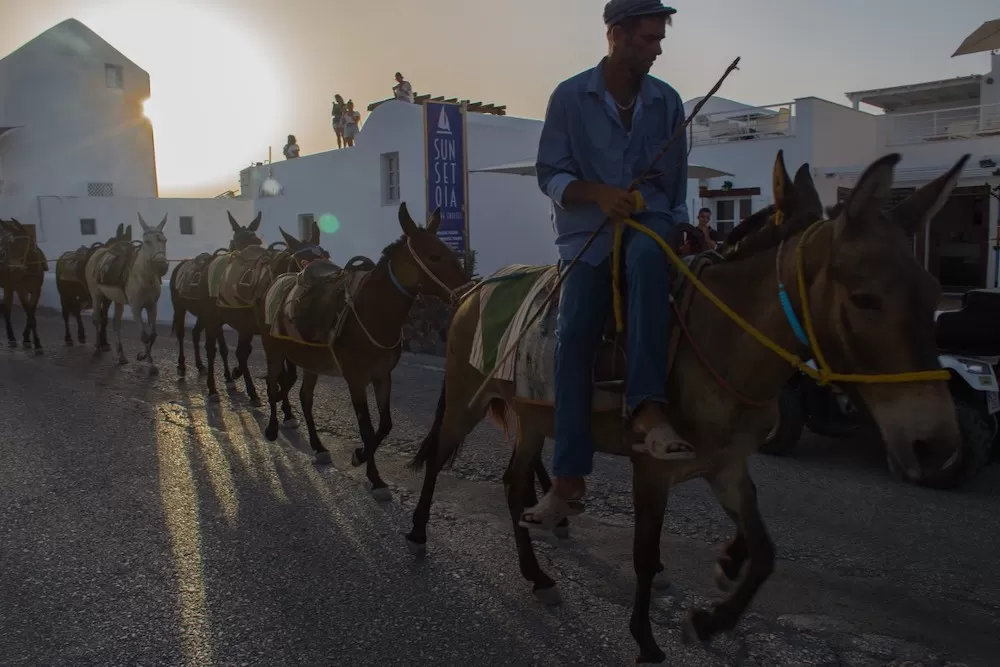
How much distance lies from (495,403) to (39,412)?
660 centimetres

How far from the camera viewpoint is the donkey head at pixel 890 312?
2393 millimetres

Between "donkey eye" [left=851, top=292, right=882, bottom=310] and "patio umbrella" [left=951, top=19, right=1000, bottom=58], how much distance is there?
19.7 metres

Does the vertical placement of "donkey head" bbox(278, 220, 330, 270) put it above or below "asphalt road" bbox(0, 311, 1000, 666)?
above

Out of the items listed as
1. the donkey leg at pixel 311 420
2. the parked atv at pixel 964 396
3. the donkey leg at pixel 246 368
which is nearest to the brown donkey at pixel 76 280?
the donkey leg at pixel 246 368

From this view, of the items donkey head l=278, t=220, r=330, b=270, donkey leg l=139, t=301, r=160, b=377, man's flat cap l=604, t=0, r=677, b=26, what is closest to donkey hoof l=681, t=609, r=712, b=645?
man's flat cap l=604, t=0, r=677, b=26

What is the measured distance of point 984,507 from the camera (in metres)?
5.38

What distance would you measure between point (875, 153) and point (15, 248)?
1919 cm

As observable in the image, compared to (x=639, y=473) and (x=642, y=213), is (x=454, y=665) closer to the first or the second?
(x=639, y=473)

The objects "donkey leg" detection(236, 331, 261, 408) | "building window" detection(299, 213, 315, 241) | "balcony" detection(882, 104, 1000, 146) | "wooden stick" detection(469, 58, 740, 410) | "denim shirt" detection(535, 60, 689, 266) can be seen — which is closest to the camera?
"wooden stick" detection(469, 58, 740, 410)

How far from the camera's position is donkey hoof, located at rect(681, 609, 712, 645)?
3324 mm

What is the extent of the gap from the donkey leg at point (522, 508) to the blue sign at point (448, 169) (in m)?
11.3

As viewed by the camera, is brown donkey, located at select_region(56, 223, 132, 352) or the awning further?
brown donkey, located at select_region(56, 223, 132, 352)

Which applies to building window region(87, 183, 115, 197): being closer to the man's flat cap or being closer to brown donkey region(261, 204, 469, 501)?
brown donkey region(261, 204, 469, 501)

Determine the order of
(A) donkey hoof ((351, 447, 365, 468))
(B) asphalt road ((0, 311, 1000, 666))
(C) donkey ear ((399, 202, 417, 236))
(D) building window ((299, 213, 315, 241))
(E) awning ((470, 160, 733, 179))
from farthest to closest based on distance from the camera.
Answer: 1. (D) building window ((299, 213, 315, 241))
2. (E) awning ((470, 160, 733, 179))
3. (A) donkey hoof ((351, 447, 365, 468))
4. (C) donkey ear ((399, 202, 417, 236))
5. (B) asphalt road ((0, 311, 1000, 666))
